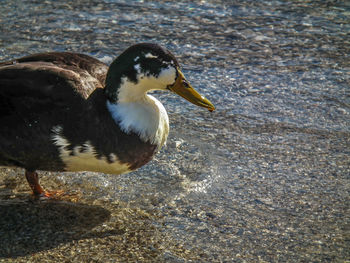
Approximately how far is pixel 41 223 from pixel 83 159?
23.0 inches

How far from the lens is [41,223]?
4.42 metres

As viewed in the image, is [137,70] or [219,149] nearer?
[137,70]

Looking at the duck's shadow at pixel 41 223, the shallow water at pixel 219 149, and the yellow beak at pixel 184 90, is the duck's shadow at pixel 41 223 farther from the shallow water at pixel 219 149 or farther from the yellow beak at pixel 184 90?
the yellow beak at pixel 184 90

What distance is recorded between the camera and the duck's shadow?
4113 millimetres

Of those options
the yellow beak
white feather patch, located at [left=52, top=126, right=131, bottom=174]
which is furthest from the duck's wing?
the yellow beak

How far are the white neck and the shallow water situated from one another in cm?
57

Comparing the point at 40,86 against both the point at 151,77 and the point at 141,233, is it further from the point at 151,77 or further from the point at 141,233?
the point at 141,233

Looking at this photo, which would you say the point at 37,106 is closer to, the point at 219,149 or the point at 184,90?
the point at 184,90

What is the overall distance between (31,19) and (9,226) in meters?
4.30

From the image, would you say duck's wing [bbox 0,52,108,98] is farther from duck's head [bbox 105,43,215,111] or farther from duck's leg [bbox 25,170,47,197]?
duck's leg [bbox 25,170,47,197]

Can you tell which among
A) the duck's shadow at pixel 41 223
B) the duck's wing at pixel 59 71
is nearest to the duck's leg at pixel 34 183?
the duck's shadow at pixel 41 223

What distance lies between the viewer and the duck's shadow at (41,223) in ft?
13.5

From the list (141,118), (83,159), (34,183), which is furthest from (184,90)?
(34,183)

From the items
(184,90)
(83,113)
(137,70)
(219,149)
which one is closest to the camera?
(83,113)
